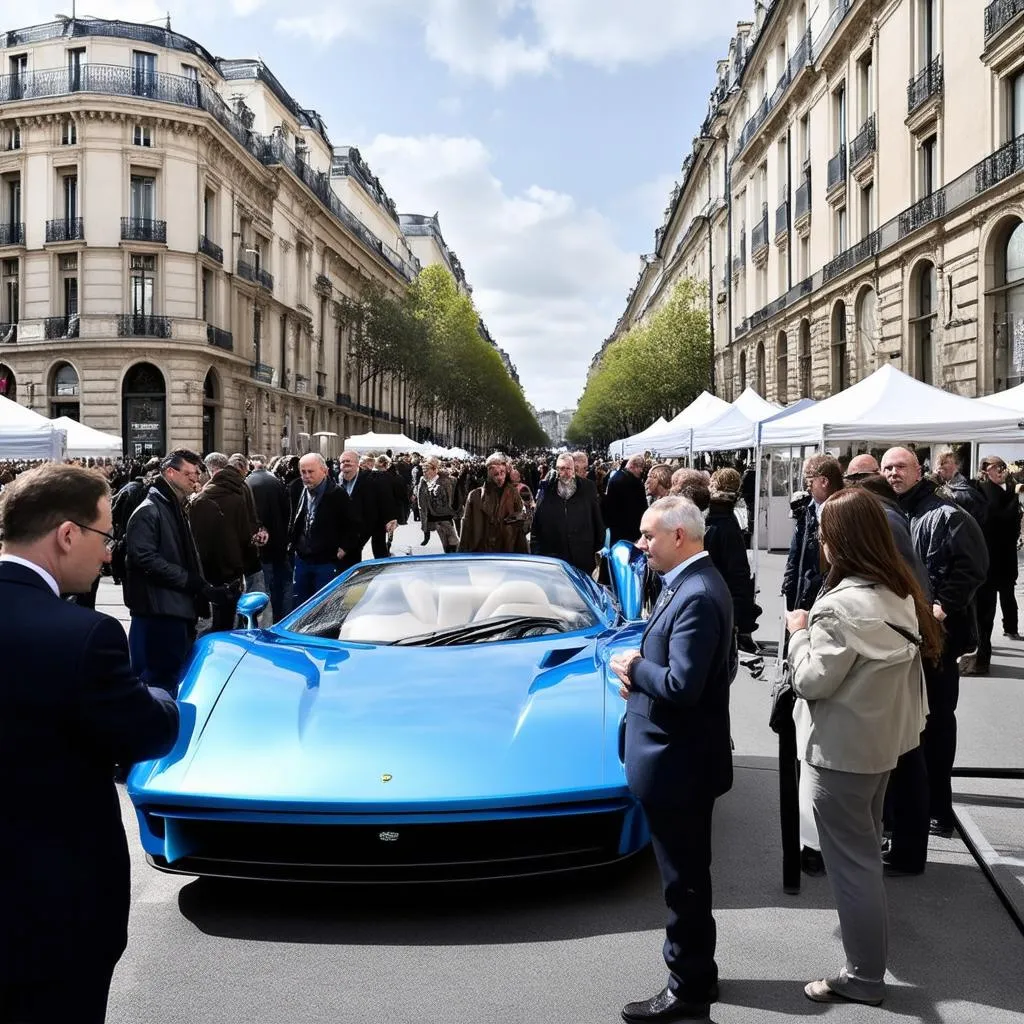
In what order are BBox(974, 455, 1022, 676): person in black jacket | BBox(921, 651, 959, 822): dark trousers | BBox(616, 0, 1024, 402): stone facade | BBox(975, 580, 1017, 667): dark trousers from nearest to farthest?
1. BBox(921, 651, 959, 822): dark trousers
2. BBox(975, 580, 1017, 667): dark trousers
3. BBox(974, 455, 1022, 676): person in black jacket
4. BBox(616, 0, 1024, 402): stone facade

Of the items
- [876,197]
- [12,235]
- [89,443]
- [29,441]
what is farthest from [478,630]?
[12,235]

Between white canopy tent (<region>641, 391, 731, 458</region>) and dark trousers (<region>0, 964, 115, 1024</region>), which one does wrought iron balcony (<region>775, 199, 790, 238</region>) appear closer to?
white canopy tent (<region>641, 391, 731, 458</region>)

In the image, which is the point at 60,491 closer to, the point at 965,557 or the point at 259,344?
the point at 965,557

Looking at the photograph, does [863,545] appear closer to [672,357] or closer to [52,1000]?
[52,1000]

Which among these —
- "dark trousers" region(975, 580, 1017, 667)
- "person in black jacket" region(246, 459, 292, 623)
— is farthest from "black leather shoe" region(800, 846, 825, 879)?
"person in black jacket" region(246, 459, 292, 623)

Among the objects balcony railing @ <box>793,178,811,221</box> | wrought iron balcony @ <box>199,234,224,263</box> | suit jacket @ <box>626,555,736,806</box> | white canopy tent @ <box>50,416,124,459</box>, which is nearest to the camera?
suit jacket @ <box>626,555,736,806</box>

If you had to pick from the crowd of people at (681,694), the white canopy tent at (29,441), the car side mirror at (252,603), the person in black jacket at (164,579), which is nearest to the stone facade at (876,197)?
the white canopy tent at (29,441)

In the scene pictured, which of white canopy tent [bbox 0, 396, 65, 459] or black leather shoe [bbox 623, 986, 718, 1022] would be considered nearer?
black leather shoe [bbox 623, 986, 718, 1022]

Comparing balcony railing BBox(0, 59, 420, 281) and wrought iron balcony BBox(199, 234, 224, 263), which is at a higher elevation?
balcony railing BBox(0, 59, 420, 281)

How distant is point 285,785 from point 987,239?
22.3 m

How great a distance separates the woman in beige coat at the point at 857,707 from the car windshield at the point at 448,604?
2210 millimetres

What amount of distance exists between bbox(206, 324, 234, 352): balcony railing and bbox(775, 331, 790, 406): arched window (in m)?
21.8

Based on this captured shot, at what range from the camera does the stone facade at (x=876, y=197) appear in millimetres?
22062

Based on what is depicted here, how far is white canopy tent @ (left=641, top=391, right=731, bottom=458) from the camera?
19.7 metres
